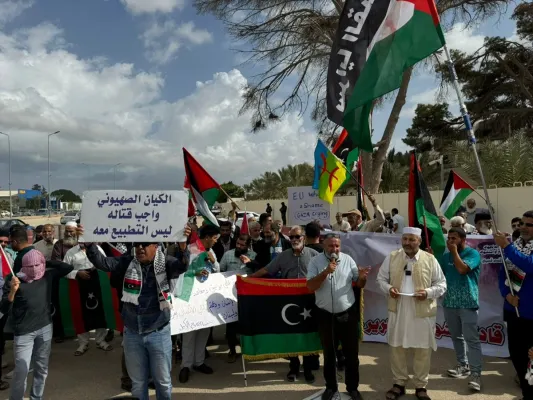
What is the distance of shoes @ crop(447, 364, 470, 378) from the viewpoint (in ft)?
16.5

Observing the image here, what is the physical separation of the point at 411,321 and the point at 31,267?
3653 mm

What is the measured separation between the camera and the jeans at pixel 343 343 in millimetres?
4473

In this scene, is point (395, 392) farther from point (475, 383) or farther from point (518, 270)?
point (518, 270)

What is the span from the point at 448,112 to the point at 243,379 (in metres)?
27.4

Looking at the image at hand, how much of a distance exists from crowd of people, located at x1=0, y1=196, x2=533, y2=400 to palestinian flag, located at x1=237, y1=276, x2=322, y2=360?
190 mm

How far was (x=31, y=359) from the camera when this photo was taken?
14.2 ft

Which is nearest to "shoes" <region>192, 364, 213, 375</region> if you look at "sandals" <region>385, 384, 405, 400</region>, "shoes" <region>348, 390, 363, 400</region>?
"shoes" <region>348, 390, 363, 400</region>

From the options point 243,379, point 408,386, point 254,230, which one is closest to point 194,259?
point 243,379

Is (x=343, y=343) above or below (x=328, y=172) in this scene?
below

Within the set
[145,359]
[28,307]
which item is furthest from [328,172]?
[28,307]

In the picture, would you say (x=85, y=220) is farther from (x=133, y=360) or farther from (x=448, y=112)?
(x=448, y=112)

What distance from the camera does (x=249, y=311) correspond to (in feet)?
16.8

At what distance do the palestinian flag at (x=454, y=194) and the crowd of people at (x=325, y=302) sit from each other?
11.6 ft

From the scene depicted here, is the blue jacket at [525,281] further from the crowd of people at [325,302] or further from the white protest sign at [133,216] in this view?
the white protest sign at [133,216]
